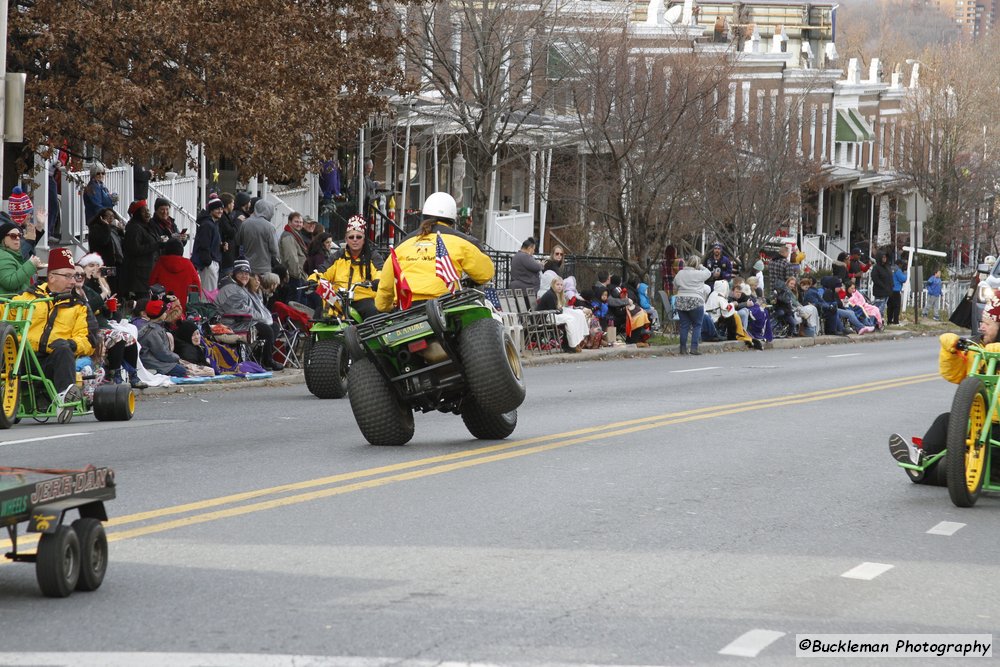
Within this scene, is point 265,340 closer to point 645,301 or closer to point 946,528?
point 645,301

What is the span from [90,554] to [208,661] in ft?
4.46

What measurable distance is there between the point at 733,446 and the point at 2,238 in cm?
845

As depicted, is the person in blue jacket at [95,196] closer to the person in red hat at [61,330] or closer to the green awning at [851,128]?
the person in red hat at [61,330]

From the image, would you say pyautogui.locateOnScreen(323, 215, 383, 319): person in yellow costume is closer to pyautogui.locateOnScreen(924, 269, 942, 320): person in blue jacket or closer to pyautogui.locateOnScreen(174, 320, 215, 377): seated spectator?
pyautogui.locateOnScreen(174, 320, 215, 377): seated spectator

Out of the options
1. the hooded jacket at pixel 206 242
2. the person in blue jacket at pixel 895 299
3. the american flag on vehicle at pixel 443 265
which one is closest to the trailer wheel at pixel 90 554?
the american flag on vehicle at pixel 443 265

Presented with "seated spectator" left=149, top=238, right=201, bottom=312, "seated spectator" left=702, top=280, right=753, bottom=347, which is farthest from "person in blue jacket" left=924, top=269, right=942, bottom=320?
"seated spectator" left=149, top=238, right=201, bottom=312

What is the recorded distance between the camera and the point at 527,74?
30.5 meters

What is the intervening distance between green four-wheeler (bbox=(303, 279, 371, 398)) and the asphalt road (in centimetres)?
185

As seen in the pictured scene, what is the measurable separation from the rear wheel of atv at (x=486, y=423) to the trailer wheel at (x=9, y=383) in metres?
4.23

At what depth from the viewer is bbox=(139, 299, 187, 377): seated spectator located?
18781mm

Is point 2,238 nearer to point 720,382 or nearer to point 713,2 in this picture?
point 720,382

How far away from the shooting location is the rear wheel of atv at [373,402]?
1226cm

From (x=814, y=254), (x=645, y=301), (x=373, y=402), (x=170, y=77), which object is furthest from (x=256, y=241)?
(x=814, y=254)

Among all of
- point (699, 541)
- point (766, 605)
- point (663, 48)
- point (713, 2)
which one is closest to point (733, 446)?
point (699, 541)
